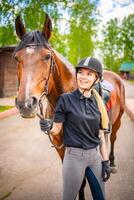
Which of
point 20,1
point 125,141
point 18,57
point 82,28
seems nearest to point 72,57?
point 82,28

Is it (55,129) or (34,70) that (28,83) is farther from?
(55,129)

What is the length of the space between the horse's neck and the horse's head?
426 millimetres

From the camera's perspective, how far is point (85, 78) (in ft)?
9.50

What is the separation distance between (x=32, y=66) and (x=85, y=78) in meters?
0.53

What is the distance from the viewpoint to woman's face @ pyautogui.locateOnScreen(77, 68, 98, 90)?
9.47 feet

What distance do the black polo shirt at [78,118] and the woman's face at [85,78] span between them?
93 mm

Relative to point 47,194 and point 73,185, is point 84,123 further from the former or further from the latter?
point 47,194

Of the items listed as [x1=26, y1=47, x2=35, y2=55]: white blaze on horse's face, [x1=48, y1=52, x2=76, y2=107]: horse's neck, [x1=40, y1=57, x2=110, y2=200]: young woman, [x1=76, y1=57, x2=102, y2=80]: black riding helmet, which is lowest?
[x1=40, y1=57, x2=110, y2=200]: young woman

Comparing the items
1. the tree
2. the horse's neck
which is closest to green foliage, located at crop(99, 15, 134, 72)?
the tree

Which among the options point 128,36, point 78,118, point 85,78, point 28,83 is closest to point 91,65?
point 85,78

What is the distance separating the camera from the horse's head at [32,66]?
2.84m

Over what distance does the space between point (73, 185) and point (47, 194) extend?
2.04 meters

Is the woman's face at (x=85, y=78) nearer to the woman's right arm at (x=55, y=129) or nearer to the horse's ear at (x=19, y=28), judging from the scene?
the woman's right arm at (x=55, y=129)

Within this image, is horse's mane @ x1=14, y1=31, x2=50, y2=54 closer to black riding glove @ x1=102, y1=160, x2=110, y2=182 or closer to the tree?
black riding glove @ x1=102, y1=160, x2=110, y2=182
